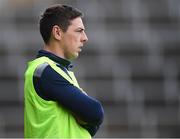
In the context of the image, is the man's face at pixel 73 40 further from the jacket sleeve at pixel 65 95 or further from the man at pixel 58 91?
the jacket sleeve at pixel 65 95

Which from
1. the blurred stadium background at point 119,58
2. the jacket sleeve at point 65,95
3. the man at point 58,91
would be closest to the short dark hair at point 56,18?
the man at point 58,91

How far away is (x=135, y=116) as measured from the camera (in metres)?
17.3

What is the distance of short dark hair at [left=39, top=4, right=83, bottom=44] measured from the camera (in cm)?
394

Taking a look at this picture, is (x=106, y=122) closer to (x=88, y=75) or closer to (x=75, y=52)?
(x=88, y=75)

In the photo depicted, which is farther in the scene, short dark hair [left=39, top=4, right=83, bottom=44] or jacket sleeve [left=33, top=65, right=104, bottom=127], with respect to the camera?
short dark hair [left=39, top=4, right=83, bottom=44]

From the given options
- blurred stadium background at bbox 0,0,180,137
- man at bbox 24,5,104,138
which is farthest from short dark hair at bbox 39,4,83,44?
blurred stadium background at bbox 0,0,180,137

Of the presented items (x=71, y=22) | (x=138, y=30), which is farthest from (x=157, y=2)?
(x=71, y=22)

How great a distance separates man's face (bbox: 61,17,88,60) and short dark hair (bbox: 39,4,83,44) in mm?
A: 22

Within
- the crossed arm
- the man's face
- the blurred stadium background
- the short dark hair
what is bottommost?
the blurred stadium background

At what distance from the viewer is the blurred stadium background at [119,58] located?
56.9 ft

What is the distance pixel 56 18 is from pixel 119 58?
13.8m

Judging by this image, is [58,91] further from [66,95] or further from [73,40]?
[73,40]

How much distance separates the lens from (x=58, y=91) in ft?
12.6

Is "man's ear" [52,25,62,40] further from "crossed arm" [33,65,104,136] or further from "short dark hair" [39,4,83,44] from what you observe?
"crossed arm" [33,65,104,136]
